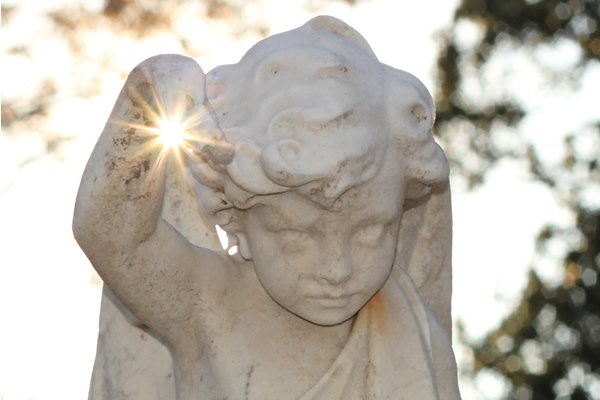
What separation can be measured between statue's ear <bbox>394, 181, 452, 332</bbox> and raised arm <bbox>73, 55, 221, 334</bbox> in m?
0.76

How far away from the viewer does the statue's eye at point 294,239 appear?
18.0 feet

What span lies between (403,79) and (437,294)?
34.0 inches

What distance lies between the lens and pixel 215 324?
5.79 m

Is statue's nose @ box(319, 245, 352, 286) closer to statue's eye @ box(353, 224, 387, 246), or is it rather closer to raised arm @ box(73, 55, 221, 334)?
statue's eye @ box(353, 224, 387, 246)

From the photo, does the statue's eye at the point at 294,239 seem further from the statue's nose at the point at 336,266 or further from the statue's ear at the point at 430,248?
the statue's ear at the point at 430,248

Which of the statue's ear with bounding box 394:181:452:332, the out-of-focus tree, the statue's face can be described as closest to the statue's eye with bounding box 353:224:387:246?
the statue's face

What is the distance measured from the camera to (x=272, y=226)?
5.48 m

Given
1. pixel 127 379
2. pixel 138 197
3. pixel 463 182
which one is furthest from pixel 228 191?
pixel 463 182

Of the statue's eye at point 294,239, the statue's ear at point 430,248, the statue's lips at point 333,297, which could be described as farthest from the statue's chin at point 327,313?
the statue's ear at point 430,248

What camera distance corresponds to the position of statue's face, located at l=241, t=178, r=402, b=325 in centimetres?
544

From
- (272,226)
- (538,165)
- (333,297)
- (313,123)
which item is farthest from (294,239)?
(538,165)

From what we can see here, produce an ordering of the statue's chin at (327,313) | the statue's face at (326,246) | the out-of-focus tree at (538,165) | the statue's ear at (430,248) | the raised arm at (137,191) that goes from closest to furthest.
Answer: the raised arm at (137,191), the statue's face at (326,246), the statue's chin at (327,313), the statue's ear at (430,248), the out-of-focus tree at (538,165)

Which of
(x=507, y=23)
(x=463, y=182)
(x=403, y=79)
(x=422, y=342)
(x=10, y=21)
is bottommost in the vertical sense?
(x=422, y=342)

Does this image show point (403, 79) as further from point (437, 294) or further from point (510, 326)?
point (510, 326)
